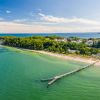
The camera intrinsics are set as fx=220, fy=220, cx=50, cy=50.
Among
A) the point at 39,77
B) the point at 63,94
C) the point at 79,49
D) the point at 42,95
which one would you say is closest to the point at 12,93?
the point at 42,95

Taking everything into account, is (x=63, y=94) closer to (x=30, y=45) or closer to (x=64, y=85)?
(x=64, y=85)

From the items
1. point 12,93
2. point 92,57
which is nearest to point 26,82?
point 12,93

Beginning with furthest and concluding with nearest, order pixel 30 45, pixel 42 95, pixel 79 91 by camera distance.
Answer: pixel 30 45 < pixel 79 91 < pixel 42 95

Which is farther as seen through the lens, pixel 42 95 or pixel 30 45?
pixel 30 45

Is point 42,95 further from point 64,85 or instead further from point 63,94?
point 64,85

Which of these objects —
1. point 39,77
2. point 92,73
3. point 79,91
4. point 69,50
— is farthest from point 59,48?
point 79,91

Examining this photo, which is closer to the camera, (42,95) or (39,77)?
(42,95)

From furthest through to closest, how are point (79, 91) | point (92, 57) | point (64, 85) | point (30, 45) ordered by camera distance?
point (30, 45), point (92, 57), point (64, 85), point (79, 91)

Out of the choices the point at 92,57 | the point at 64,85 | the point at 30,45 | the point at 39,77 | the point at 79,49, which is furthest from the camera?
the point at 30,45

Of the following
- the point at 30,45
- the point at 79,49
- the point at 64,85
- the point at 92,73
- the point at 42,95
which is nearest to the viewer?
the point at 42,95
